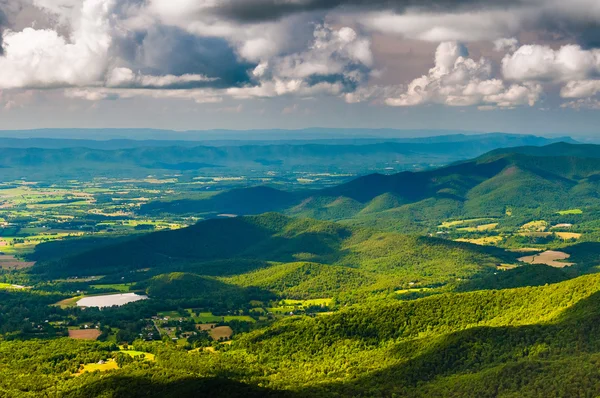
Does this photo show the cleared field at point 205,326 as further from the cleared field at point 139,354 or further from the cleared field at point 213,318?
the cleared field at point 139,354

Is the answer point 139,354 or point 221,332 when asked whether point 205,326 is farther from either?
point 139,354

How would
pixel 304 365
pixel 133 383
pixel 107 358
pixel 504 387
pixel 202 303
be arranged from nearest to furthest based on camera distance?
1. pixel 504 387
2. pixel 133 383
3. pixel 304 365
4. pixel 107 358
5. pixel 202 303

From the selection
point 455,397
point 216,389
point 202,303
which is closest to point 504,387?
point 455,397

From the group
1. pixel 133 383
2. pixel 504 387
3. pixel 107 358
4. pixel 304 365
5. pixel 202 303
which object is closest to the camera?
pixel 504 387

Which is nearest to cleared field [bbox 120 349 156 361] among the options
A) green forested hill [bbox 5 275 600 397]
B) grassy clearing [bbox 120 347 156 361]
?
grassy clearing [bbox 120 347 156 361]

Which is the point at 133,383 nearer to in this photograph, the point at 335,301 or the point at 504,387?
the point at 504,387

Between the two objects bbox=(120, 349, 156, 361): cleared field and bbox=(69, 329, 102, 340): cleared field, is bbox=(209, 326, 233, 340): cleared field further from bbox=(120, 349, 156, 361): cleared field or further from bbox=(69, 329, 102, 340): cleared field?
bbox=(69, 329, 102, 340): cleared field
